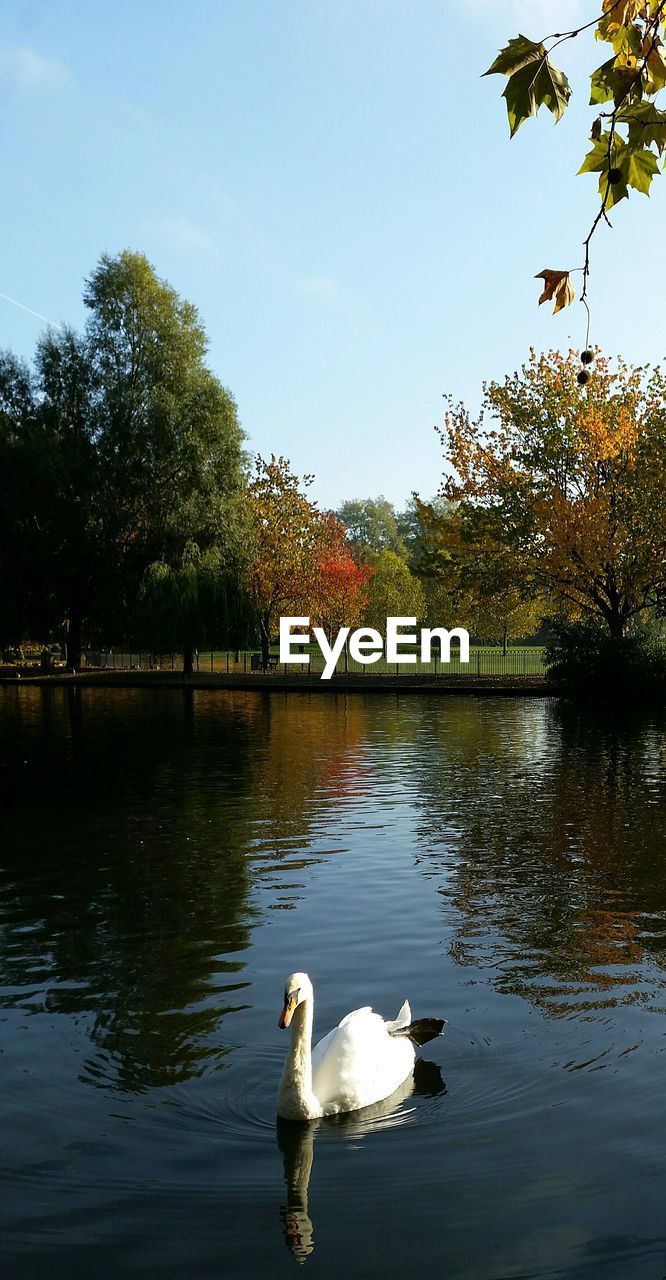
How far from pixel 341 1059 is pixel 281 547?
2142 inches

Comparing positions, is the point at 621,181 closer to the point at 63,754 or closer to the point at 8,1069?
the point at 8,1069

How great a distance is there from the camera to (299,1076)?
6.58m

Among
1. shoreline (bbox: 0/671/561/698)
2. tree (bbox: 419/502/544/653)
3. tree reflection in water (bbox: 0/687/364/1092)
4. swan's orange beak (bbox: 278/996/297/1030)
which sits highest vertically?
tree (bbox: 419/502/544/653)

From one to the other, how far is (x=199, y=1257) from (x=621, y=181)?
15.7 ft

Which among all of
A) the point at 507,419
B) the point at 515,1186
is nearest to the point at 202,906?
the point at 515,1186

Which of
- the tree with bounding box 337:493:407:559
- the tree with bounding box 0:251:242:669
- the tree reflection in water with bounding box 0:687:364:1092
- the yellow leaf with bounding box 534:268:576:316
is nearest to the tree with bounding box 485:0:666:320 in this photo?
the yellow leaf with bounding box 534:268:576:316

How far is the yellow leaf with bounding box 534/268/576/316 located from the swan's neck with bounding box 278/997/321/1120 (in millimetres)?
4225

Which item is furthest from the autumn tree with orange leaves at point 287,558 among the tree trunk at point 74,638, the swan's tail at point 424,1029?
the swan's tail at point 424,1029

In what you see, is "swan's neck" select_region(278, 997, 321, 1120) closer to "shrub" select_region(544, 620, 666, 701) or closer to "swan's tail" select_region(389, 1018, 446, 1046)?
"swan's tail" select_region(389, 1018, 446, 1046)

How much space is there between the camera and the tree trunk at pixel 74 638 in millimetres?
57156

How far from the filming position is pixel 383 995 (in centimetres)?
876

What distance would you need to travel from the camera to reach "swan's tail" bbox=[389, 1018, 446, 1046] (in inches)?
294

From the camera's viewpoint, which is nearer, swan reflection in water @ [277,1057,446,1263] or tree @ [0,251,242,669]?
swan reflection in water @ [277,1057,446,1263]

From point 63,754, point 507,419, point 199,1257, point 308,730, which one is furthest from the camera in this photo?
point 507,419
